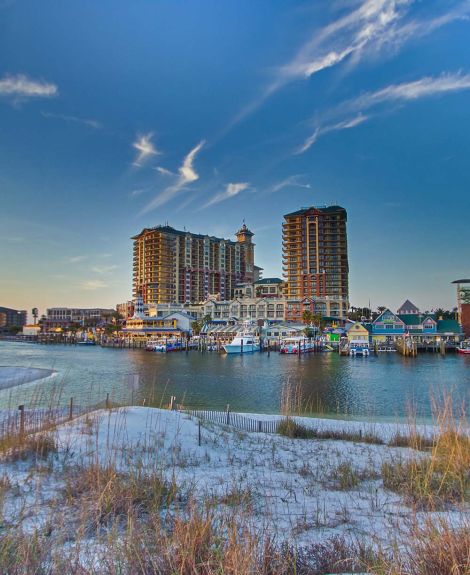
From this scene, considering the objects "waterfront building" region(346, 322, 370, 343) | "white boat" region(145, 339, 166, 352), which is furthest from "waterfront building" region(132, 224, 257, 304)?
"waterfront building" region(346, 322, 370, 343)

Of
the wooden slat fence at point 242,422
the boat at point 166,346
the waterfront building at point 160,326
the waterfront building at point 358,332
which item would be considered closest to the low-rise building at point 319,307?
the waterfront building at point 160,326

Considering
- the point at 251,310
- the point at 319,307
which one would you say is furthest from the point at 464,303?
the point at 251,310

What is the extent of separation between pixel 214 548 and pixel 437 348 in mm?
74352

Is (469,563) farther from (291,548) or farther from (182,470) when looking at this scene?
(182,470)

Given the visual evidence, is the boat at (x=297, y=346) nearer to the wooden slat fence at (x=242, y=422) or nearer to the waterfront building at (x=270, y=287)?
the waterfront building at (x=270, y=287)

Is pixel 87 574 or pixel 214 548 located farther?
pixel 214 548

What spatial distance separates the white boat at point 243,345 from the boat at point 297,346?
5.36 m

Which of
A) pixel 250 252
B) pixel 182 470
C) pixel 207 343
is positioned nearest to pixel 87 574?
pixel 182 470

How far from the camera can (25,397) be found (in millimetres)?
23141

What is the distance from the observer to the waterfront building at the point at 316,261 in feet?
361

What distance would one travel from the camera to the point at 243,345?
71.9 metres

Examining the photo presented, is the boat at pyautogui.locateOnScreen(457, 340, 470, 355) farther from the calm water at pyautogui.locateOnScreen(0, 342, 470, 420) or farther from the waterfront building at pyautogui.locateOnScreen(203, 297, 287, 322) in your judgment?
the waterfront building at pyautogui.locateOnScreen(203, 297, 287, 322)

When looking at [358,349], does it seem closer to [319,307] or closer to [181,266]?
[319,307]

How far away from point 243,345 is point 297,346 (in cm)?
979
